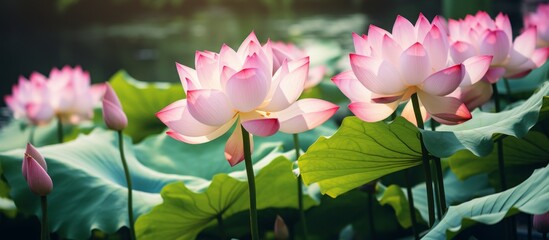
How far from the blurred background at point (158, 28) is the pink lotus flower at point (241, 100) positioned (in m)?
1.14

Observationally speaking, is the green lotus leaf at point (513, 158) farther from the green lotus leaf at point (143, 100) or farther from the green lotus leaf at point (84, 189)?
the green lotus leaf at point (143, 100)

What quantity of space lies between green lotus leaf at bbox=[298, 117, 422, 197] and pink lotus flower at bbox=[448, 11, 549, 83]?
17cm

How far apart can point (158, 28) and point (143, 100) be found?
788cm

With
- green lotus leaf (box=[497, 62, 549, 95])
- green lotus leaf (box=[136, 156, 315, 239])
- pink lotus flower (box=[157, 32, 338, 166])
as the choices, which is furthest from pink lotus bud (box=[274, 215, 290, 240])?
green lotus leaf (box=[497, 62, 549, 95])

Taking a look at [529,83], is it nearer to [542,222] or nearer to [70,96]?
[542,222]

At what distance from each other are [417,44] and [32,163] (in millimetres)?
397

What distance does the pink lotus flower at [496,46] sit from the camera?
816 millimetres

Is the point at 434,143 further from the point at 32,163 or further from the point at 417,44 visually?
the point at 32,163

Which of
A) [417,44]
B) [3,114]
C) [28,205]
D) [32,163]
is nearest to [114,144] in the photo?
[28,205]

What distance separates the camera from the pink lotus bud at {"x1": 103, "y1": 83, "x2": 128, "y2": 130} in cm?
89

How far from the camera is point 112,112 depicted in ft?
2.93

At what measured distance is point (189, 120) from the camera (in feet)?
2.15

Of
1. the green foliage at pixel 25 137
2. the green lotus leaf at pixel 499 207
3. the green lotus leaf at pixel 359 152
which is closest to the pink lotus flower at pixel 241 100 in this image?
the green lotus leaf at pixel 359 152

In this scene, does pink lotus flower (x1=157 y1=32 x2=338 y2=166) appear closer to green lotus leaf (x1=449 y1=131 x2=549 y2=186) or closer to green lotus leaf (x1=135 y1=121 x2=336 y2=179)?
green lotus leaf (x1=449 y1=131 x2=549 y2=186)
